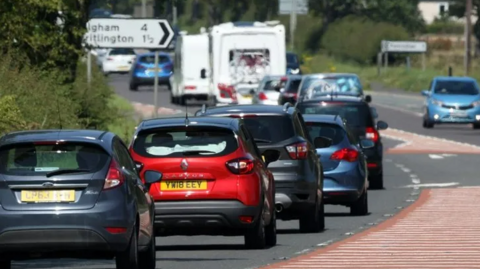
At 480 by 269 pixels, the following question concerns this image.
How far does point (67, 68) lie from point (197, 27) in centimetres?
6829

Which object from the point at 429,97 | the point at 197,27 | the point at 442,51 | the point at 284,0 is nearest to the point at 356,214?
the point at 429,97

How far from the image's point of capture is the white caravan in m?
48.7

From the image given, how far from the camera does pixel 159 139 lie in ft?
53.8

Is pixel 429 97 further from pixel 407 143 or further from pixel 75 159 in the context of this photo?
pixel 75 159

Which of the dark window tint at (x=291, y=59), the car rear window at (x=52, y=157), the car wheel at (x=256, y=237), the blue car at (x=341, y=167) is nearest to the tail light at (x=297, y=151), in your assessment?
the car wheel at (x=256, y=237)

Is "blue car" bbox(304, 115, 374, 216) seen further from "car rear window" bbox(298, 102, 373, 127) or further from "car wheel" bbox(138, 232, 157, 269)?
"car wheel" bbox(138, 232, 157, 269)

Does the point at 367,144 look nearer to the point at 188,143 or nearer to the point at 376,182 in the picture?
the point at 376,182

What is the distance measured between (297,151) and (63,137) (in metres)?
5.60

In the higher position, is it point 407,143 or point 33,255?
point 33,255

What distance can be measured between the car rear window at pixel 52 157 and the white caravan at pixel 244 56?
35333 millimetres

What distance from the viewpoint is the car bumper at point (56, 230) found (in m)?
12.8

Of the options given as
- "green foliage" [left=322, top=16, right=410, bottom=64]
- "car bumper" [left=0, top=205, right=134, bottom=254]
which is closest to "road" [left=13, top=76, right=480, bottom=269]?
"car bumper" [left=0, top=205, right=134, bottom=254]

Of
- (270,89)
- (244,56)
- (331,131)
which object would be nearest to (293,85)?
(270,89)

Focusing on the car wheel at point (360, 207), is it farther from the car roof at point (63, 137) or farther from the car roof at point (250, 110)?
the car roof at point (63, 137)
